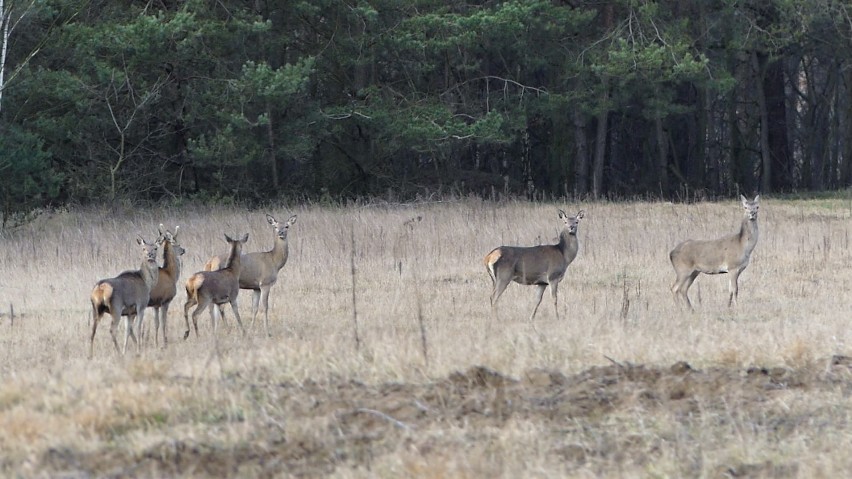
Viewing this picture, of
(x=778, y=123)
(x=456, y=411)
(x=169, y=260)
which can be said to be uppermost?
(x=778, y=123)

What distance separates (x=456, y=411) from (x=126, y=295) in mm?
5112

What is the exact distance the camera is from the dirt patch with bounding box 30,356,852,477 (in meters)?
6.52

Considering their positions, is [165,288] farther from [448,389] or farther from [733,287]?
[733,287]

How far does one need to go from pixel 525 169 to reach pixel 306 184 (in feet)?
32.5

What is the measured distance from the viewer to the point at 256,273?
552 inches

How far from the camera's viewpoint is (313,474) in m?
6.41

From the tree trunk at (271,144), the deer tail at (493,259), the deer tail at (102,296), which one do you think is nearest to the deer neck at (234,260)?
the deer tail at (102,296)

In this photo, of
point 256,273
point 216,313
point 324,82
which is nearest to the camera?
point 216,313

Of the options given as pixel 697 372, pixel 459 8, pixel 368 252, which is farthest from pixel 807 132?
pixel 697 372

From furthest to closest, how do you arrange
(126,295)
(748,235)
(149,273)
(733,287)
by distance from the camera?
(748,235) < (733,287) < (149,273) < (126,295)

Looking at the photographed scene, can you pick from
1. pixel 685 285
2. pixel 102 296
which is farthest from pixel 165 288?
pixel 685 285

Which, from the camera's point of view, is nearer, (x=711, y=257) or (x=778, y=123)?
(x=711, y=257)

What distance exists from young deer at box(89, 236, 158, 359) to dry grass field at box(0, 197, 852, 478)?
1.08 feet

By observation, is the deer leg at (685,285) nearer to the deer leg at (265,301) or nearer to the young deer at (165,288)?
the deer leg at (265,301)
